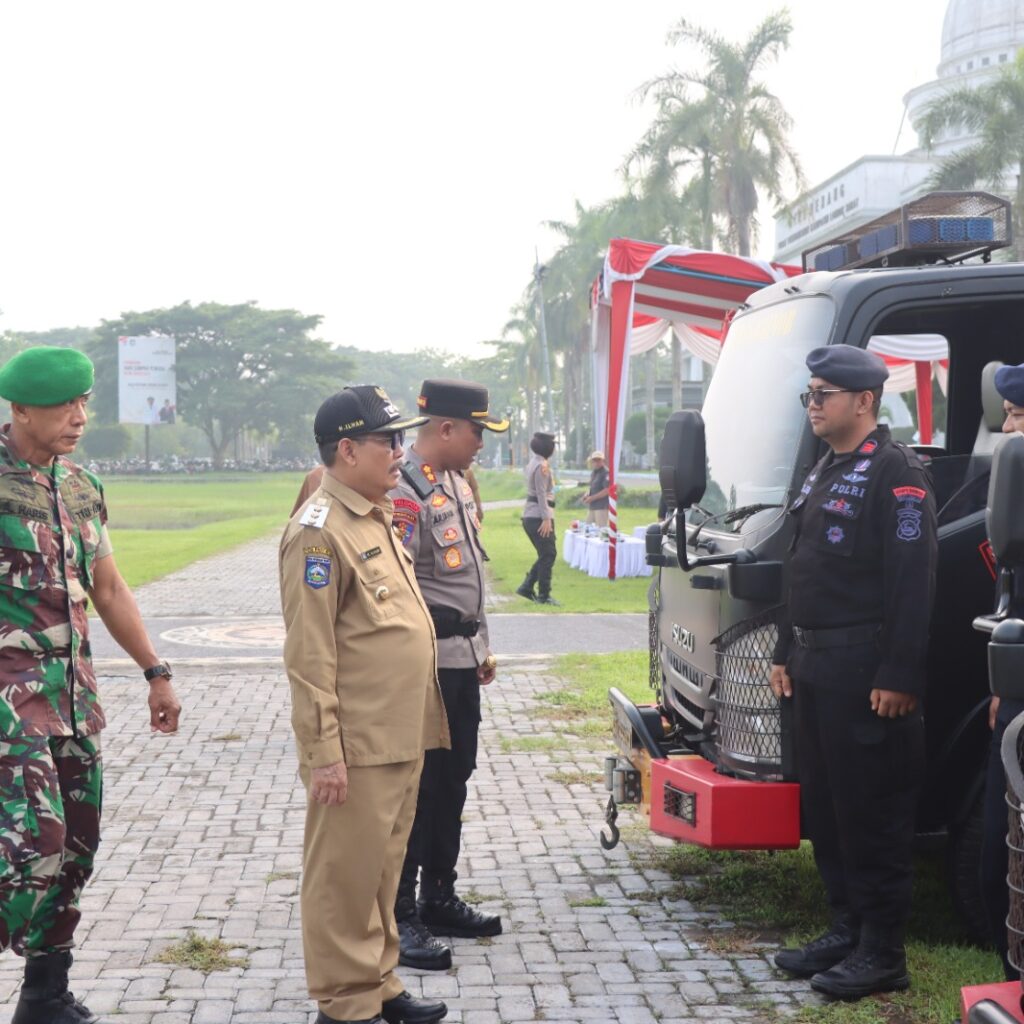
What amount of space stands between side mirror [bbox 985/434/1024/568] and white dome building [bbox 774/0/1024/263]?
125 feet

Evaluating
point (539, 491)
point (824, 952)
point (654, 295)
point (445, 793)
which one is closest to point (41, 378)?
point (445, 793)

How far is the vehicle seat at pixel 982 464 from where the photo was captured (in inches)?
172

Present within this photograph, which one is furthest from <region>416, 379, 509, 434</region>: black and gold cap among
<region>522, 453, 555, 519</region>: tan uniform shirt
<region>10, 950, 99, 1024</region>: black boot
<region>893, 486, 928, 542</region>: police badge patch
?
<region>522, 453, 555, 519</region>: tan uniform shirt

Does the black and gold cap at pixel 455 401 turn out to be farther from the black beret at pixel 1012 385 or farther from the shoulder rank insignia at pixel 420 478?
the black beret at pixel 1012 385

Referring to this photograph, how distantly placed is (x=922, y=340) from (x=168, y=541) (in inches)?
930

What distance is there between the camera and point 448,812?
4875 mm

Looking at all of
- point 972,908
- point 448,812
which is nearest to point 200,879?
point 448,812

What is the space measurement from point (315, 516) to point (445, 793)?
1567mm

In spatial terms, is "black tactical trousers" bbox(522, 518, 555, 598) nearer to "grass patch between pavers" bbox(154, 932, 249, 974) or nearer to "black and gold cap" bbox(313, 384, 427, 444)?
"grass patch between pavers" bbox(154, 932, 249, 974)

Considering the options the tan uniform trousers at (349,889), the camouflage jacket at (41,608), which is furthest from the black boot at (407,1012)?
the camouflage jacket at (41,608)

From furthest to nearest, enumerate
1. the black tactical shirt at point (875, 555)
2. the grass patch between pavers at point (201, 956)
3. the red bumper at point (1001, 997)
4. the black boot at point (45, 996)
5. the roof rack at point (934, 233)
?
1. the roof rack at point (934, 233)
2. the grass patch between pavers at point (201, 956)
3. the black tactical shirt at point (875, 555)
4. the black boot at point (45, 996)
5. the red bumper at point (1001, 997)

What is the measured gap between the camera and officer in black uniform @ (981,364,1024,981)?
341cm

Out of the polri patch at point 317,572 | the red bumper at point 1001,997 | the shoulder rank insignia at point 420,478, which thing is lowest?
the red bumper at point 1001,997

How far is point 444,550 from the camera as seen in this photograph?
4.72m
